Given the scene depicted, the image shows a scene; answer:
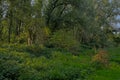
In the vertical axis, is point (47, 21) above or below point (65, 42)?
above

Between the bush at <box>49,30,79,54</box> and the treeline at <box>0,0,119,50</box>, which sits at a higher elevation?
the treeline at <box>0,0,119,50</box>

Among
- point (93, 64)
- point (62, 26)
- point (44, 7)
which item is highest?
point (44, 7)

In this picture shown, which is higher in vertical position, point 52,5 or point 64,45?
point 52,5

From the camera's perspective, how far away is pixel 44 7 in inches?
1437

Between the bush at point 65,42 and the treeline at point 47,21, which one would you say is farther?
the treeline at point 47,21

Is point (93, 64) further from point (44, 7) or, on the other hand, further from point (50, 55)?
point (44, 7)

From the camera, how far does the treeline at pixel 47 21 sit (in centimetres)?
3142

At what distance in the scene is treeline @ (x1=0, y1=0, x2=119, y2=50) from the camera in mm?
31422

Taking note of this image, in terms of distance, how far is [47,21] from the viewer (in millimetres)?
36969

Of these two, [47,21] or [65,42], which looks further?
[47,21]

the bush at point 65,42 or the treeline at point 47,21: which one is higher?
the treeline at point 47,21

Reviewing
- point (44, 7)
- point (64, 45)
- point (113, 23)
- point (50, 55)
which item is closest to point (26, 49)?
point (50, 55)

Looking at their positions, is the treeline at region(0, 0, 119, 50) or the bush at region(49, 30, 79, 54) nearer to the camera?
the bush at region(49, 30, 79, 54)

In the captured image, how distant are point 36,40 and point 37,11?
3704 mm
